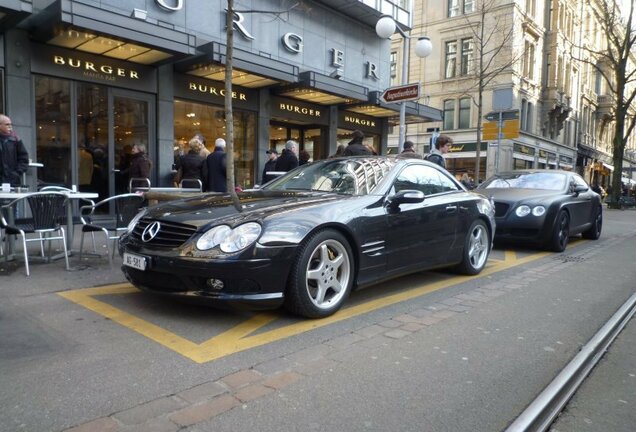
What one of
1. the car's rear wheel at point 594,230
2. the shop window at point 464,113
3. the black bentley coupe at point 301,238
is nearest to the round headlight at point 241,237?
the black bentley coupe at point 301,238

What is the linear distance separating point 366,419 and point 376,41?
1665cm

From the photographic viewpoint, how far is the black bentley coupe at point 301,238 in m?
3.57

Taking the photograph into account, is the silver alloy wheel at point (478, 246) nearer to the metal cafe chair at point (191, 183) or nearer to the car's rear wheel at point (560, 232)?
the car's rear wheel at point (560, 232)

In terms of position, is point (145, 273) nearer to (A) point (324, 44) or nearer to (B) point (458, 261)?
(B) point (458, 261)

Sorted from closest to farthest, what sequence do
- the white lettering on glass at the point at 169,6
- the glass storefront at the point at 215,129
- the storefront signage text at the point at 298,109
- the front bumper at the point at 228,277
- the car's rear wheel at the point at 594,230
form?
the front bumper at the point at 228,277, the car's rear wheel at the point at 594,230, the white lettering on glass at the point at 169,6, the glass storefront at the point at 215,129, the storefront signage text at the point at 298,109

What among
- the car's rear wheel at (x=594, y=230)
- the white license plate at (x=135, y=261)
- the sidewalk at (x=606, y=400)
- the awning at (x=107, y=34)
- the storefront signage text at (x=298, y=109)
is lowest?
the sidewalk at (x=606, y=400)

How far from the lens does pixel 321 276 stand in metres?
3.97

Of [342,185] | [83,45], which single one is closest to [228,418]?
[342,185]

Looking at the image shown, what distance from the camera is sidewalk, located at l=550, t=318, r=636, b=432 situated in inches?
98.8

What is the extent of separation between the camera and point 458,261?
228 inches

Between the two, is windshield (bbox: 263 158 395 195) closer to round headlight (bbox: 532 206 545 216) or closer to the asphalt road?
the asphalt road

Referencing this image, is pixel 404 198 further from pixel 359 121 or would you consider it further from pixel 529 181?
pixel 359 121

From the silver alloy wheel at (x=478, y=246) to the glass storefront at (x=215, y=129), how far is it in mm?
7948

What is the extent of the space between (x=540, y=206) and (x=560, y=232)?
0.69 m
